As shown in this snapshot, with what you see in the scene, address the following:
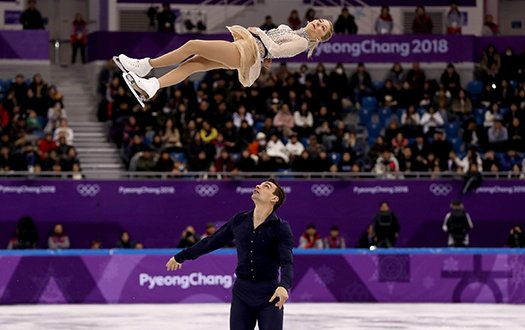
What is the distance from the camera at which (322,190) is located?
26.7 metres

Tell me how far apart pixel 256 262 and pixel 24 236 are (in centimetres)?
1382

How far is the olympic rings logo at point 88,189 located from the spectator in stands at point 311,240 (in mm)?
4441

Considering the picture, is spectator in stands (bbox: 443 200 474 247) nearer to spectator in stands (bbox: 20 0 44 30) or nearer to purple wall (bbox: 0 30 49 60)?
purple wall (bbox: 0 30 49 60)

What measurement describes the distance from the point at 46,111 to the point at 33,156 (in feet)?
6.83

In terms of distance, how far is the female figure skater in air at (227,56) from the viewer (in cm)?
1295

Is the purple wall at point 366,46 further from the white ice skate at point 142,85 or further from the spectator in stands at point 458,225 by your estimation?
the white ice skate at point 142,85

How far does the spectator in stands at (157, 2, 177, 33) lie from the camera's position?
1238 inches

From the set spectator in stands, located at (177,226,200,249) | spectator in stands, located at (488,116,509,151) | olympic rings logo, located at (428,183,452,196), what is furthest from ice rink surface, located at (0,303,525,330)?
spectator in stands, located at (488,116,509,151)

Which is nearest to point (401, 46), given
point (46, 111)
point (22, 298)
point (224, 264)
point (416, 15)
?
point (416, 15)

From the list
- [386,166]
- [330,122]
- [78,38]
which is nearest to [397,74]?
[330,122]

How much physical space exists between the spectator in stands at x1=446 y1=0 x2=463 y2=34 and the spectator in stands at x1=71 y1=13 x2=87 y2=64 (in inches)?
383

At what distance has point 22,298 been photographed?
71.7ft

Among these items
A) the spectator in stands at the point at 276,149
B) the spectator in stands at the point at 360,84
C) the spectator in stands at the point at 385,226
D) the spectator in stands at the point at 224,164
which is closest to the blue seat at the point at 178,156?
the spectator in stands at the point at 224,164

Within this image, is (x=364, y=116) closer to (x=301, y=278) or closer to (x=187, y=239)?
(x=187, y=239)
